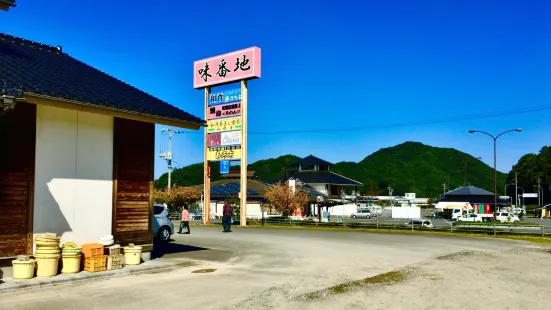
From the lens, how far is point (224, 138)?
36.3m

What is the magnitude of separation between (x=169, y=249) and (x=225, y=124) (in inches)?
765

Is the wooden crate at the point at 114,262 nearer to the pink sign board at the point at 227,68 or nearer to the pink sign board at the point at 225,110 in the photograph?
the pink sign board at the point at 227,68

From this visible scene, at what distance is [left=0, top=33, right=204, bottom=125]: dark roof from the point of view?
11511mm

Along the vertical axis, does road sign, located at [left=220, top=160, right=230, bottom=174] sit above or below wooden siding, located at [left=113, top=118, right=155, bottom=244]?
above

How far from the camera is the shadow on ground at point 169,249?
1639cm

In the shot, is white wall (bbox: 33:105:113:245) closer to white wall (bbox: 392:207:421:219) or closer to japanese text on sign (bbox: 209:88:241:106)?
japanese text on sign (bbox: 209:88:241:106)

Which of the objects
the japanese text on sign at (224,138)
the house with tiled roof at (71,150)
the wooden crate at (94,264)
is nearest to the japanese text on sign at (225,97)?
the japanese text on sign at (224,138)

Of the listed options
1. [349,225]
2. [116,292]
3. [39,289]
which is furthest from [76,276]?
[349,225]

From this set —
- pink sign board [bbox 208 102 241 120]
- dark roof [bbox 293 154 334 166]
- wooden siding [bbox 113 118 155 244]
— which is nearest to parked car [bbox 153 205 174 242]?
wooden siding [bbox 113 118 155 244]

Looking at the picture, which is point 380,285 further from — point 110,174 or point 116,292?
point 110,174

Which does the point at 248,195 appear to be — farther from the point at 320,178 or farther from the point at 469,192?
the point at 469,192

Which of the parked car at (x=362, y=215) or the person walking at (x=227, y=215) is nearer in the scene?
the person walking at (x=227, y=215)

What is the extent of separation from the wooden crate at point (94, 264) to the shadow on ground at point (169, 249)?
123 inches

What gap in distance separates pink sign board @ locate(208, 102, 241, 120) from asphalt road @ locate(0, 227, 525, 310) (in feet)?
55.4
